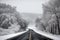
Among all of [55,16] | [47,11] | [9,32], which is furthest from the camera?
[47,11]

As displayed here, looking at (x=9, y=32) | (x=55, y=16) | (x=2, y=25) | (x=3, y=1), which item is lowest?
(x=9, y=32)

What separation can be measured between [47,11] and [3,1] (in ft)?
12.8

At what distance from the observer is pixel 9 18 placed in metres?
7.36

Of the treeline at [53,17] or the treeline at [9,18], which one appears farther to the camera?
the treeline at [9,18]

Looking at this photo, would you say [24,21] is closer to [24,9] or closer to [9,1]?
[24,9]

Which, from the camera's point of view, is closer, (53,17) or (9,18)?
(53,17)

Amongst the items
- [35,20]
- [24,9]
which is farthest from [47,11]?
[24,9]

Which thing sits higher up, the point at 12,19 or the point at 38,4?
the point at 38,4

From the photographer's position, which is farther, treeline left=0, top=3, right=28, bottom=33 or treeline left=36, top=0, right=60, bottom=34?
treeline left=0, top=3, right=28, bottom=33

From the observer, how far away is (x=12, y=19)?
24.4 feet

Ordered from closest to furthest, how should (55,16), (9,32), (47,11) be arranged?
1. (55,16)
2. (9,32)
3. (47,11)

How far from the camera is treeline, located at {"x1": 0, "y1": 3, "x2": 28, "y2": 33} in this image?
274 inches

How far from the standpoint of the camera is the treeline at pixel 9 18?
22.9 feet

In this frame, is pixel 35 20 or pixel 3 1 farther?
pixel 35 20
